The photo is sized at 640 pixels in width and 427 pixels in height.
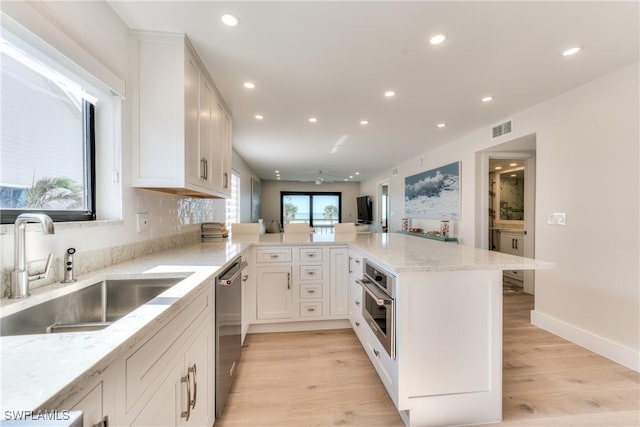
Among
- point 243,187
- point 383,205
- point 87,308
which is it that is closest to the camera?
point 87,308

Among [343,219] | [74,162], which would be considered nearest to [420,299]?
[74,162]

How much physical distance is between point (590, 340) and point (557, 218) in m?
1.14

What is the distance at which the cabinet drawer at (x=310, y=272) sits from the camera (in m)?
2.61

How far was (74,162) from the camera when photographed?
1.34 metres

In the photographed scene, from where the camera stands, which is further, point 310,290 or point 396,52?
point 310,290

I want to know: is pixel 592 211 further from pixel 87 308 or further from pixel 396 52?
pixel 87 308

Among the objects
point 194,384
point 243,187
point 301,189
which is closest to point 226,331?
point 194,384

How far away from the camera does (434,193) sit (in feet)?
15.8

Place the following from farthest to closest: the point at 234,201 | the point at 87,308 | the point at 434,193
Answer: the point at 234,201, the point at 434,193, the point at 87,308

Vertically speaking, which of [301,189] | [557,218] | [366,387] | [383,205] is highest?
[301,189]

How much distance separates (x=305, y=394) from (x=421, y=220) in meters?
4.45

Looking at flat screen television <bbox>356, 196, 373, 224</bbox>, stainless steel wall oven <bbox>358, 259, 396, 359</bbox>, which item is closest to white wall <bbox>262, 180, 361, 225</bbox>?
flat screen television <bbox>356, 196, 373, 224</bbox>

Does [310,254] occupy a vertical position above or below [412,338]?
above

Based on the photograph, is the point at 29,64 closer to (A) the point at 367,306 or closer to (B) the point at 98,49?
(B) the point at 98,49
